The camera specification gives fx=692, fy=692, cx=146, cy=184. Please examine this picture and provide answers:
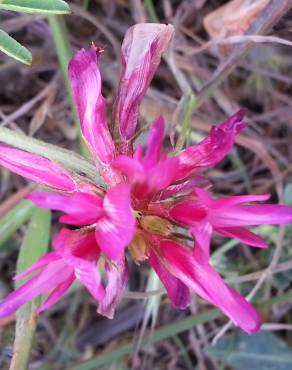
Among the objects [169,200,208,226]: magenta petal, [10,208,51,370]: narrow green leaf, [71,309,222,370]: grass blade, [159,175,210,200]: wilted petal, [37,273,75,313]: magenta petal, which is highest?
[169,200,208,226]: magenta petal

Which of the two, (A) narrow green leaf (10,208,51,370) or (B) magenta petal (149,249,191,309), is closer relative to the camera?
(B) magenta petal (149,249,191,309)

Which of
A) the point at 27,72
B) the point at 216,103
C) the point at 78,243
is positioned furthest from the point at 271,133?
the point at 78,243

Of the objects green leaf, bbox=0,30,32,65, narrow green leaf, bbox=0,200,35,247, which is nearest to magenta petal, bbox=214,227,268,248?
green leaf, bbox=0,30,32,65

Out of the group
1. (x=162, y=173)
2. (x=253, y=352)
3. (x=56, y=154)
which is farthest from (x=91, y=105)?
(x=253, y=352)

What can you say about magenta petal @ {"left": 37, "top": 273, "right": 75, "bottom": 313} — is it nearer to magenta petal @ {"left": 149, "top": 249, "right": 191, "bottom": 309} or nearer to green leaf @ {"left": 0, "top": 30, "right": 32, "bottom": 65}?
magenta petal @ {"left": 149, "top": 249, "right": 191, "bottom": 309}

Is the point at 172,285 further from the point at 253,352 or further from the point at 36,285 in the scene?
the point at 253,352

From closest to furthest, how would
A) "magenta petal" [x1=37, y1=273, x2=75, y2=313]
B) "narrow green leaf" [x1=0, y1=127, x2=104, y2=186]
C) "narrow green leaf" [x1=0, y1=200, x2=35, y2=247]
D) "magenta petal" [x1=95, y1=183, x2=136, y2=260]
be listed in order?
"magenta petal" [x1=95, y1=183, x2=136, y2=260] < "magenta petal" [x1=37, y1=273, x2=75, y2=313] < "narrow green leaf" [x1=0, y1=127, x2=104, y2=186] < "narrow green leaf" [x1=0, y1=200, x2=35, y2=247]
